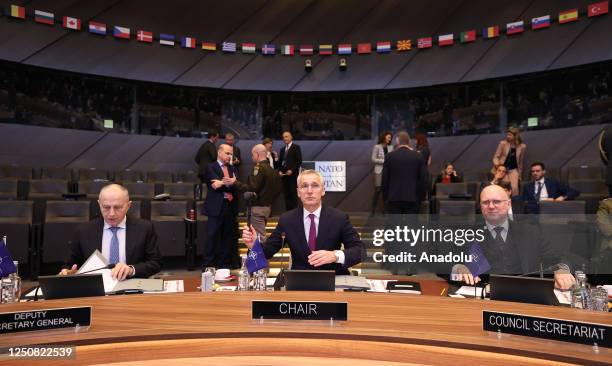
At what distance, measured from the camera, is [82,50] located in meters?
8.84

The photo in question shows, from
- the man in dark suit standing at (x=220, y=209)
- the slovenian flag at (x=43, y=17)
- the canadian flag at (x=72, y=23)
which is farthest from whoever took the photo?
the canadian flag at (x=72, y=23)

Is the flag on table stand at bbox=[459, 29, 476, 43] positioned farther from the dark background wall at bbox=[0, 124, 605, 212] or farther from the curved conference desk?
the curved conference desk

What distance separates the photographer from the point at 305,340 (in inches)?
50.3

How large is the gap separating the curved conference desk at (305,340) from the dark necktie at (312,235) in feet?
3.44

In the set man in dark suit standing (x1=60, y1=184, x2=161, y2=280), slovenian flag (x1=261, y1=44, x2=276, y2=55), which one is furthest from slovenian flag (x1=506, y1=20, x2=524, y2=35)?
man in dark suit standing (x1=60, y1=184, x2=161, y2=280)

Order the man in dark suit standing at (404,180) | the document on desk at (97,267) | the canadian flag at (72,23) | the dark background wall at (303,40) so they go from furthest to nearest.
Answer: the canadian flag at (72,23) → the dark background wall at (303,40) → the man in dark suit standing at (404,180) → the document on desk at (97,267)

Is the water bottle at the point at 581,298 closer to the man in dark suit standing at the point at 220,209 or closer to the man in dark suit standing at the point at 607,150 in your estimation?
the man in dark suit standing at the point at 607,150

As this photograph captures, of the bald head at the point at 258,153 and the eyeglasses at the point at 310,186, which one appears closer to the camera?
the eyeglasses at the point at 310,186

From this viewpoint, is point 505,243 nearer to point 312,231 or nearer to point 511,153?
point 312,231

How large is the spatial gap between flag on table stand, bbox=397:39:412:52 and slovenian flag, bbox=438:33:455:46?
25.7 inches

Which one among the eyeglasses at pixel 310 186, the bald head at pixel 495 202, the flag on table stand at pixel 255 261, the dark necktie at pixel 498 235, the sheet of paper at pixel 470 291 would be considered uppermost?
the eyeglasses at pixel 310 186

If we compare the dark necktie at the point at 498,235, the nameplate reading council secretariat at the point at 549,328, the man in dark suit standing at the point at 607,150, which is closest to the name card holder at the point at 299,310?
the nameplate reading council secretariat at the point at 549,328

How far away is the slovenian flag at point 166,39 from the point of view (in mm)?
9797

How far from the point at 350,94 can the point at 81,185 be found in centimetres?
610
